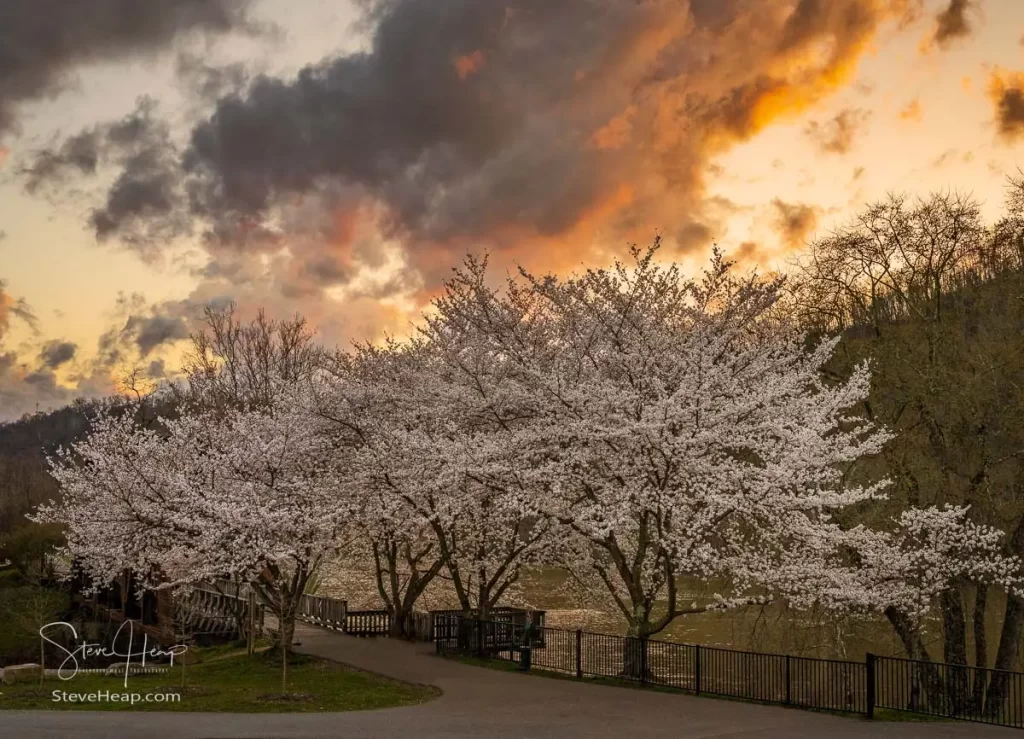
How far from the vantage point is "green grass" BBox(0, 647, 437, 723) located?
1809 cm

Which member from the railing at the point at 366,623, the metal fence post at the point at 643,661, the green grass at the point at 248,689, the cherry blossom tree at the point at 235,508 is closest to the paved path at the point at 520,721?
the metal fence post at the point at 643,661

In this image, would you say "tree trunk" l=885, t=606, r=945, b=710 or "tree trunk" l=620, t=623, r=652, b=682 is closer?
"tree trunk" l=885, t=606, r=945, b=710

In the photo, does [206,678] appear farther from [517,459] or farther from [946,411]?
[946,411]

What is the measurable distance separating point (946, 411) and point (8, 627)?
39.9 meters

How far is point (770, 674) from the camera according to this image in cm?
2211

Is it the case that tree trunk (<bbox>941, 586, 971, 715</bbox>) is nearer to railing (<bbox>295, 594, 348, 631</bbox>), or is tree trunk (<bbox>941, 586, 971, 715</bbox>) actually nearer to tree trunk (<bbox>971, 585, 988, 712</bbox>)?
tree trunk (<bbox>971, 585, 988, 712</bbox>)

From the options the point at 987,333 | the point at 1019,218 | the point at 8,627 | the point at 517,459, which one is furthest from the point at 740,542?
the point at 8,627

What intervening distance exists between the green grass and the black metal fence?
154 inches

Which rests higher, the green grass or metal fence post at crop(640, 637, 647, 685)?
metal fence post at crop(640, 637, 647, 685)

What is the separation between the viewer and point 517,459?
68.6 feet

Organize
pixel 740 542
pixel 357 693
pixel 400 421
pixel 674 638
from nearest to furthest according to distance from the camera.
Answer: pixel 357 693, pixel 740 542, pixel 400 421, pixel 674 638

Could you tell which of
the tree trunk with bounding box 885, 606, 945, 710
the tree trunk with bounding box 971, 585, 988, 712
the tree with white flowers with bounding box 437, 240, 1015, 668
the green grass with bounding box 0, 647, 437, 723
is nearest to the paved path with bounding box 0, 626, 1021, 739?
the green grass with bounding box 0, 647, 437, 723

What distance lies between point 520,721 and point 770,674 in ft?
29.4
